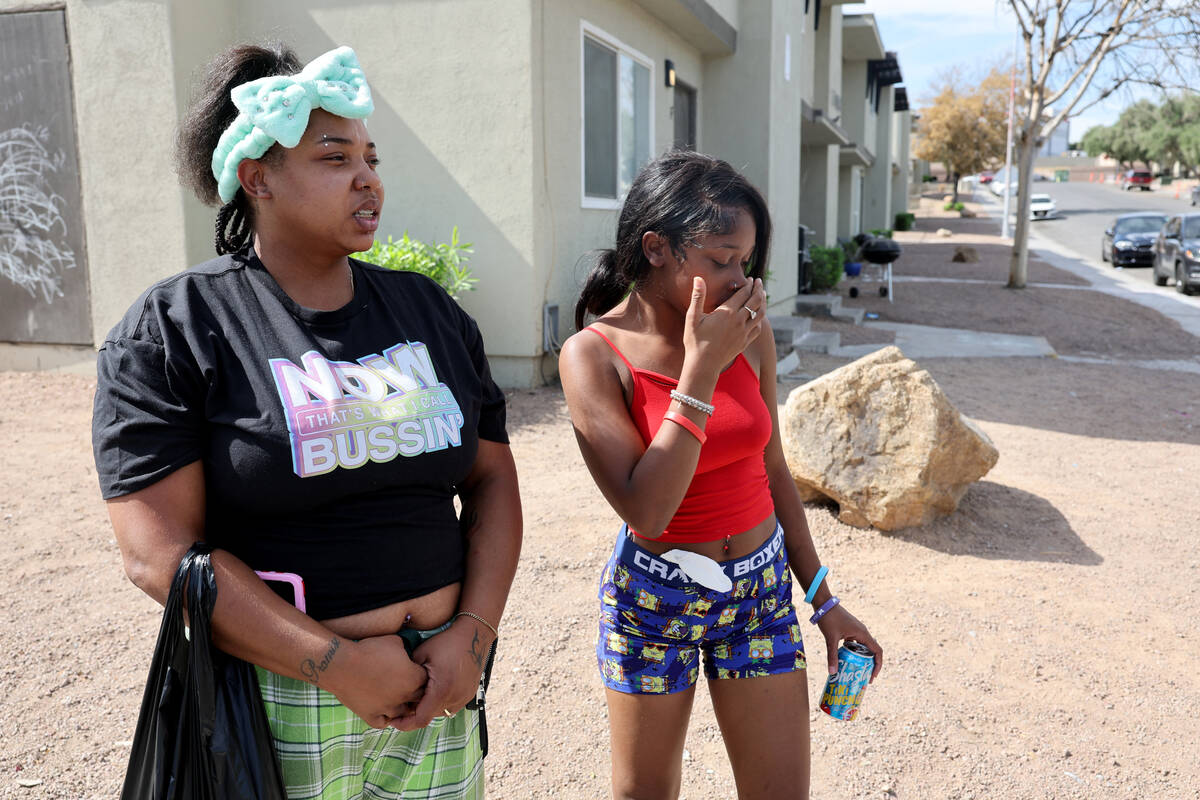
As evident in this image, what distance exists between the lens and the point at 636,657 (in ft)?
6.57

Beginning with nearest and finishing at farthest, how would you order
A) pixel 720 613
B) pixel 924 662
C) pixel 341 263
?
pixel 341 263 → pixel 720 613 → pixel 924 662

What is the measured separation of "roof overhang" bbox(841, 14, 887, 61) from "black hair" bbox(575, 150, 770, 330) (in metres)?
22.5

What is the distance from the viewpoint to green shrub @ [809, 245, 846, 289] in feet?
55.0

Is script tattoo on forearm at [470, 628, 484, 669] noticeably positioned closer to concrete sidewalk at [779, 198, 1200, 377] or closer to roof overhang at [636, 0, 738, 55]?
concrete sidewalk at [779, 198, 1200, 377]

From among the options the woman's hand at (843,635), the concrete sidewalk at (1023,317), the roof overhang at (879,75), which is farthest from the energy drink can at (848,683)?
the roof overhang at (879,75)

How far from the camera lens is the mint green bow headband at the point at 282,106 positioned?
1583 millimetres

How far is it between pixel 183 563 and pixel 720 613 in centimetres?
108

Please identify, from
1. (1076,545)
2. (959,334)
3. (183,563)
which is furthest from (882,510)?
(959,334)

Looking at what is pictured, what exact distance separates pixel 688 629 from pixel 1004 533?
12.0ft

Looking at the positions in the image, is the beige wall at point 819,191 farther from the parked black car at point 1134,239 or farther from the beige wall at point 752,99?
the parked black car at point 1134,239

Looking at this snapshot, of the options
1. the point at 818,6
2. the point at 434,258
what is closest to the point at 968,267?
the point at 818,6

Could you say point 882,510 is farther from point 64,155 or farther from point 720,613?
point 64,155

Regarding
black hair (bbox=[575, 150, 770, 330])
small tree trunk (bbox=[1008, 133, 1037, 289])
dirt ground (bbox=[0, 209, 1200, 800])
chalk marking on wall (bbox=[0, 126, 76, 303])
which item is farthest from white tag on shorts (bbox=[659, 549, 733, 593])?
small tree trunk (bbox=[1008, 133, 1037, 289])

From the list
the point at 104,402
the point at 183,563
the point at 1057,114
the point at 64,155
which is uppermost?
the point at 1057,114
